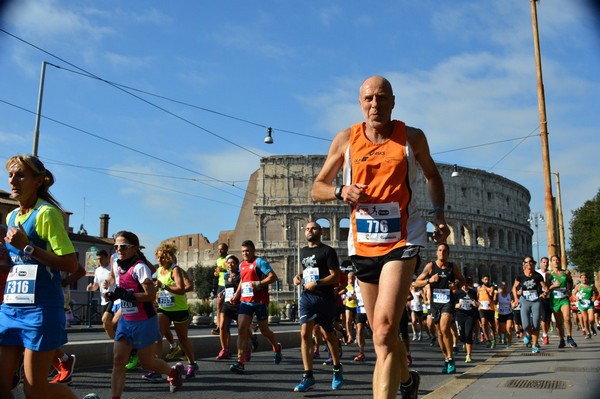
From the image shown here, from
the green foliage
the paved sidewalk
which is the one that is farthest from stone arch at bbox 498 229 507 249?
the paved sidewalk

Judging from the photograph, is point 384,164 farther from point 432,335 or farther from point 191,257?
point 191,257

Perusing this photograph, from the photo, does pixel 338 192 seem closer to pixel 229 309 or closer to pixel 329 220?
pixel 229 309

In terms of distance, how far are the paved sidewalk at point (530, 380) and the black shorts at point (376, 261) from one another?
2.25 metres

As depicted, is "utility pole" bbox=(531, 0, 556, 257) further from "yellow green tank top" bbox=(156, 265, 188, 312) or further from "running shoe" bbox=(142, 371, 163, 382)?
"running shoe" bbox=(142, 371, 163, 382)

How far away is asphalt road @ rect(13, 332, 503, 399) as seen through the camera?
A: 22.9 feet

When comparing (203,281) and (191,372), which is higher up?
(203,281)

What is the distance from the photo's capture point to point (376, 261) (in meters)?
4.19

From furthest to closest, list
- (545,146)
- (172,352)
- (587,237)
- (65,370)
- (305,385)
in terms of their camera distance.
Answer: (587,237) → (545,146) → (172,352) → (305,385) → (65,370)

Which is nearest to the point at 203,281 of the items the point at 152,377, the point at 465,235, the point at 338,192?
the point at 465,235

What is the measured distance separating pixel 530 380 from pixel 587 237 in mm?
57961

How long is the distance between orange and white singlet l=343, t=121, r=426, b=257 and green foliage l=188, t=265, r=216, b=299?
81.8 metres

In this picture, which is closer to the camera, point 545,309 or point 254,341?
point 545,309

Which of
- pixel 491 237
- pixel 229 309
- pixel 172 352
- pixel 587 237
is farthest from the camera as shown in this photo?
pixel 491 237

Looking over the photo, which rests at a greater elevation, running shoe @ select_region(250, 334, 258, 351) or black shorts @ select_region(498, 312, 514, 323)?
black shorts @ select_region(498, 312, 514, 323)
